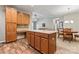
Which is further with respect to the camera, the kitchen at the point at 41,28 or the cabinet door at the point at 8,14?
the cabinet door at the point at 8,14

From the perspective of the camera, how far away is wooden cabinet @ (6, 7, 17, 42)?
4273mm

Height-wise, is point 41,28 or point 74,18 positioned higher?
point 74,18

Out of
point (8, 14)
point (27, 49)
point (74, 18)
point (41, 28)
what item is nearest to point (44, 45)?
point (27, 49)

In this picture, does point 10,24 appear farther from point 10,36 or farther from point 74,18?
point 74,18

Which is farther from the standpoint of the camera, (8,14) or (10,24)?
(10,24)

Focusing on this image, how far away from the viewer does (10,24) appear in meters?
4.42

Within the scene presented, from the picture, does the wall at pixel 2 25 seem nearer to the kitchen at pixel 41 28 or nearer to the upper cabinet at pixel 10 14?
the kitchen at pixel 41 28

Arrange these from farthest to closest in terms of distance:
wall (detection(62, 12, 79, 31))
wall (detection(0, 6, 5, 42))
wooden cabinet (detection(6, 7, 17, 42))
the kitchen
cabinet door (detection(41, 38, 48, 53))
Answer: wooden cabinet (detection(6, 7, 17, 42))
wall (detection(0, 6, 5, 42))
wall (detection(62, 12, 79, 31))
the kitchen
cabinet door (detection(41, 38, 48, 53))

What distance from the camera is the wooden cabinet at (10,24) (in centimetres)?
427

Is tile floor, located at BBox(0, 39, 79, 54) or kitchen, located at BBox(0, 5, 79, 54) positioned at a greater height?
kitchen, located at BBox(0, 5, 79, 54)

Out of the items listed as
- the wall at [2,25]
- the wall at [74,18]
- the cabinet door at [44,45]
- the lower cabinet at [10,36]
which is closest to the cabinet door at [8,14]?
the wall at [2,25]

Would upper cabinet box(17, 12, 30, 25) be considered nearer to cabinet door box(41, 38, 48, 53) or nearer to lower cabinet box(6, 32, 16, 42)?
lower cabinet box(6, 32, 16, 42)

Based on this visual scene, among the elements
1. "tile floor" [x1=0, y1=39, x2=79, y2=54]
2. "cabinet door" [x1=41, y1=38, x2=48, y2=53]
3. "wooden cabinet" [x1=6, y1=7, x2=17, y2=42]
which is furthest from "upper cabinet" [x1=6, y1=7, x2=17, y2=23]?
"cabinet door" [x1=41, y1=38, x2=48, y2=53]

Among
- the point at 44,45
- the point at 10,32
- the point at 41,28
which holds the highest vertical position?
the point at 41,28
